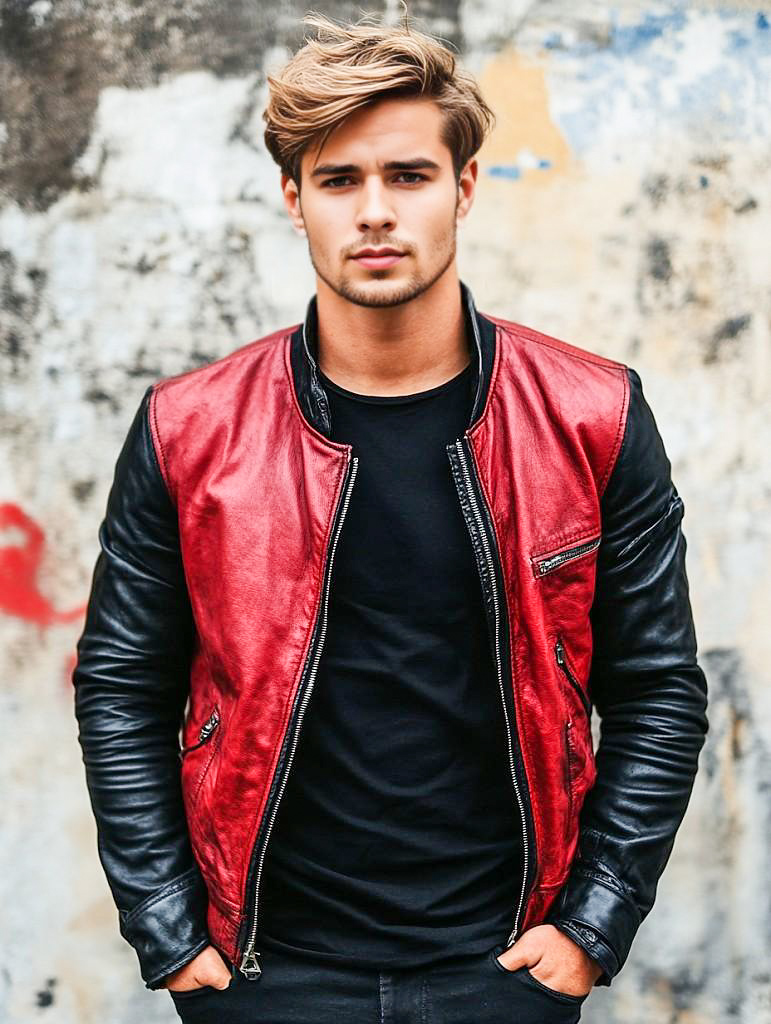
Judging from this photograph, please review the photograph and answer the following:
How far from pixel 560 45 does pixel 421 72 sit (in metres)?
0.94

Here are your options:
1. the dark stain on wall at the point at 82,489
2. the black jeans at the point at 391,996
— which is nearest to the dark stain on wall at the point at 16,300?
the dark stain on wall at the point at 82,489

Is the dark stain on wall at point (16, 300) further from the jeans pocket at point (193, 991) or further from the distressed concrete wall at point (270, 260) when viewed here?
the jeans pocket at point (193, 991)

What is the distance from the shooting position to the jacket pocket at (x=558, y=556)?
2160 mm

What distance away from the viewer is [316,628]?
214 cm

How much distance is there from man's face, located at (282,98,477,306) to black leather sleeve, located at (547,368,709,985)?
52 cm

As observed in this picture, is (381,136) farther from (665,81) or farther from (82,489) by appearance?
(82,489)

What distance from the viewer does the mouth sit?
214 centimetres

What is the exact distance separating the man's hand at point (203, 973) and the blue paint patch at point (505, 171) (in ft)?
6.64

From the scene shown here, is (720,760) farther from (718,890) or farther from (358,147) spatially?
(358,147)

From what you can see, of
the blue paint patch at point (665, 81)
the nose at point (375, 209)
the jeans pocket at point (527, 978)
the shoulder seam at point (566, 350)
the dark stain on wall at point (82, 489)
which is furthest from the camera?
the dark stain on wall at point (82, 489)

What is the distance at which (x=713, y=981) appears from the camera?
127 inches

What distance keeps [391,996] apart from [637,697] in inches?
30.2

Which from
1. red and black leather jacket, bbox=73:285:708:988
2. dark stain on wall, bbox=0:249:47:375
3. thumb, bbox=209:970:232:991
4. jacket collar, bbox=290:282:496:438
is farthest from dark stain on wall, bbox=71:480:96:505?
thumb, bbox=209:970:232:991

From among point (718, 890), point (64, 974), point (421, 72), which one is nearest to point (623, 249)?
point (421, 72)
